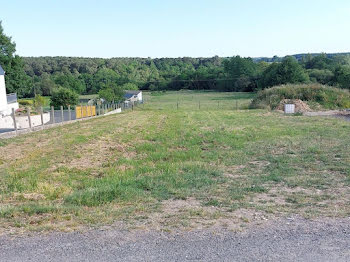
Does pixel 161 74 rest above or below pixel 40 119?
above

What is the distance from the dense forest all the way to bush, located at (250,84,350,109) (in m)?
24.7

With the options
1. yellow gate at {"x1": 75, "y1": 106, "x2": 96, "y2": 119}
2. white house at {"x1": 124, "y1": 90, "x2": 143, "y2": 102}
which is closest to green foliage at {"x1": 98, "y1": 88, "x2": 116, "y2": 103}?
white house at {"x1": 124, "y1": 90, "x2": 143, "y2": 102}

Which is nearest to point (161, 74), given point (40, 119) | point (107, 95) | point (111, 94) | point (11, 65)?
point (111, 94)

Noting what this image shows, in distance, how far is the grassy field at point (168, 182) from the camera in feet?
17.2

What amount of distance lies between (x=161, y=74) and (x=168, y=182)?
128m

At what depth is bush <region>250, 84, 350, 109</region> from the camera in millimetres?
35312

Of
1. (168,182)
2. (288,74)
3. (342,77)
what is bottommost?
(168,182)

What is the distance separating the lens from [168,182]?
7.25 metres

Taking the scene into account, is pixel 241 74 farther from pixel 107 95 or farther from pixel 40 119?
pixel 40 119

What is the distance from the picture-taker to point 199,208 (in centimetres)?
561

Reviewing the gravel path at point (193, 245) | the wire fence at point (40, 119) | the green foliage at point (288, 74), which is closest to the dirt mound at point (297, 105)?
the wire fence at point (40, 119)

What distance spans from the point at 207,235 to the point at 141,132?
11.2 m

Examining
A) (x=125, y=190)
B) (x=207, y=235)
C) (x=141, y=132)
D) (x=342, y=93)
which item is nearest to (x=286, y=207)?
(x=207, y=235)

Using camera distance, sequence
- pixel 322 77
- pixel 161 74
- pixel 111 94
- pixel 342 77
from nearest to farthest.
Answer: pixel 111 94 < pixel 342 77 < pixel 322 77 < pixel 161 74
